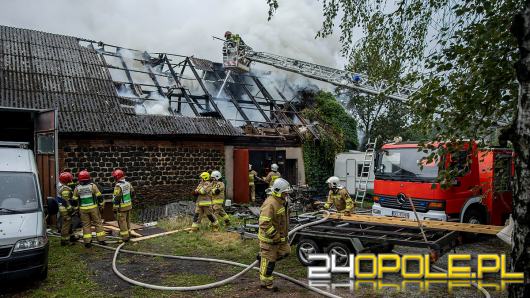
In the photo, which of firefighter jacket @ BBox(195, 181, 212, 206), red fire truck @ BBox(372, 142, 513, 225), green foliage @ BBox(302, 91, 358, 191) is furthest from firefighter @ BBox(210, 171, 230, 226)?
green foliage @ BBox(302, 91, 358, 191)

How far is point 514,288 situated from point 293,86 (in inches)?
705

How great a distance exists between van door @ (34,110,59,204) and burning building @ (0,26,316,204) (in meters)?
0.03

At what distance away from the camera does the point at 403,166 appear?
30.6 ft

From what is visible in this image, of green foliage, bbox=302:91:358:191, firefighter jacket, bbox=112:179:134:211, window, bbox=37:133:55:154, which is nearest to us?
firefighter jacket, bbox=112:179:134:211

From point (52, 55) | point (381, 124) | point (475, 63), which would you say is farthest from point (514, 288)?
point (381, 124)

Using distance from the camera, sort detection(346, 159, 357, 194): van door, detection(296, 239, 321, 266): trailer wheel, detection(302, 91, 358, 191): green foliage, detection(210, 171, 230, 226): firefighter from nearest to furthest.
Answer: detection(296, 239, 321, 266): trailer wheel → detection(210, 171, 230, 226): firefighter → detection(346, 159, 357, 194): van door → detection(302, 91, 358, 191): green foliage

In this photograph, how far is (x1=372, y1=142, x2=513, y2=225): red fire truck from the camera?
859 cm

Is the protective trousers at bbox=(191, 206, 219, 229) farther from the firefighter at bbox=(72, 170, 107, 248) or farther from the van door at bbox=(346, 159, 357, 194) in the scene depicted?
the van door at bbox=(346, 159, 357, 194)

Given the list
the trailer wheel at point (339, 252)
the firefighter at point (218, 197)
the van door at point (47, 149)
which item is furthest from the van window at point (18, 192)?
the trailer wheel at point (339, 252)

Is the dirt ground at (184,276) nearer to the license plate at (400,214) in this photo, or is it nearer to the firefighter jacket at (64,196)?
the firefighter jacket at (64,196)

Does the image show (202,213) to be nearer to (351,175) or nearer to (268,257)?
(268,257)

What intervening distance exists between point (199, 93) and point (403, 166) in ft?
33.7

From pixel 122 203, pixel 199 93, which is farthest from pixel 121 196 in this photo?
pixel 199 93

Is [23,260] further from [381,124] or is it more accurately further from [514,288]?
[381,124]
